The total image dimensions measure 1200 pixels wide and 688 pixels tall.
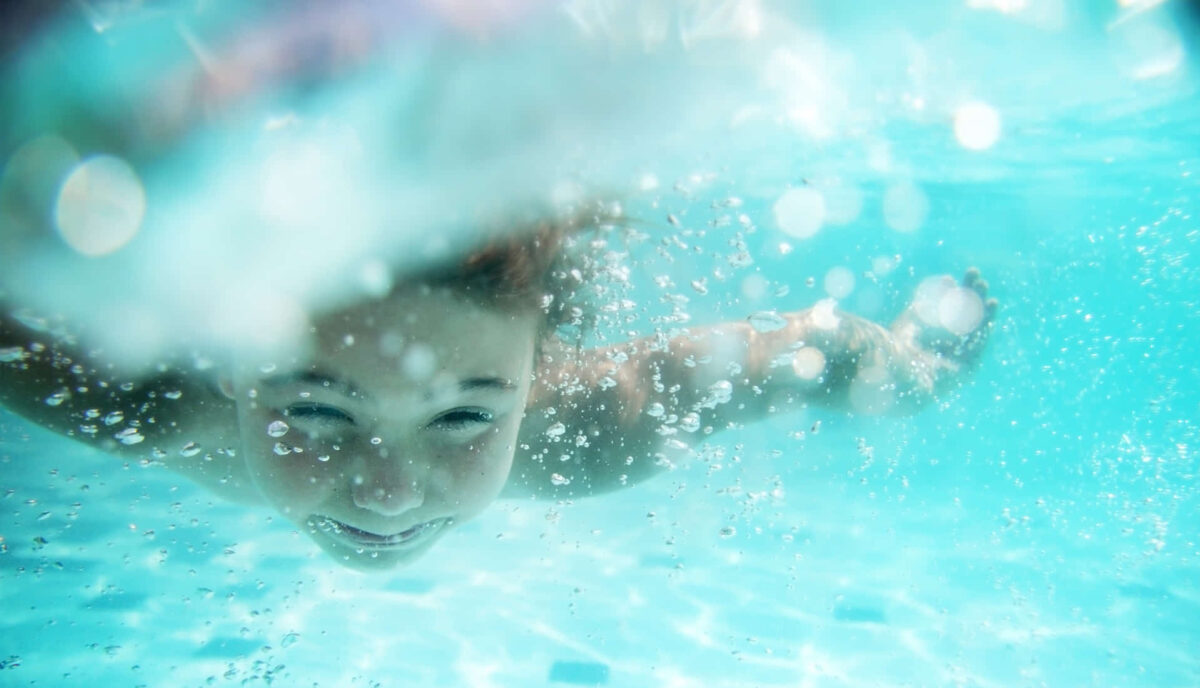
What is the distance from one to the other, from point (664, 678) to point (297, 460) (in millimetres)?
5573

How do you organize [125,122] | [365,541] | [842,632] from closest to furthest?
[125,122]
[365,541]
[842,632]

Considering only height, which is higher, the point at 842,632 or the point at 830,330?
the point at 830,330

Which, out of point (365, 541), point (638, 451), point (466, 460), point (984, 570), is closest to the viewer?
point (466, 460)

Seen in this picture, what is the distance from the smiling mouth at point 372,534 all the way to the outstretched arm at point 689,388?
4.07 ft

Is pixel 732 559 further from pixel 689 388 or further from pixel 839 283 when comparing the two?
pixel 839 283

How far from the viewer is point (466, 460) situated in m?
2.98

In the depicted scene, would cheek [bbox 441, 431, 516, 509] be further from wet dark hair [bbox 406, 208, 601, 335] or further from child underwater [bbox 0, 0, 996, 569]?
wet dark hair [bbox 406, 208, 601, 335]

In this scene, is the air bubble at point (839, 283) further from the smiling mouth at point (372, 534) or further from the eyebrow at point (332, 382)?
the eyebrow at point (332, 382)

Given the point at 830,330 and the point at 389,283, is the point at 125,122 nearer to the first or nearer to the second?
the point at 389,283

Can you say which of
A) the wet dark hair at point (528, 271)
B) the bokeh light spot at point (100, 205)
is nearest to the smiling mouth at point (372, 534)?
the wet dark hair at point (528, 271)

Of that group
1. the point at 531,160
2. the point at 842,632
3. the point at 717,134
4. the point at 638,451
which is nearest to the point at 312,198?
the point at 531,160

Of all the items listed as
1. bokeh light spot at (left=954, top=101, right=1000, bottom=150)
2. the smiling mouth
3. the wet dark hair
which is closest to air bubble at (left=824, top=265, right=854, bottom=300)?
bokeh light spot at (left=954, top=101, right=1000, bottom=150)

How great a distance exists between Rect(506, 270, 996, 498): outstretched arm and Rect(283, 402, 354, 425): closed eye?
1.68m

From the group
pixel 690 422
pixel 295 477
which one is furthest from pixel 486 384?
pixel 690 422
